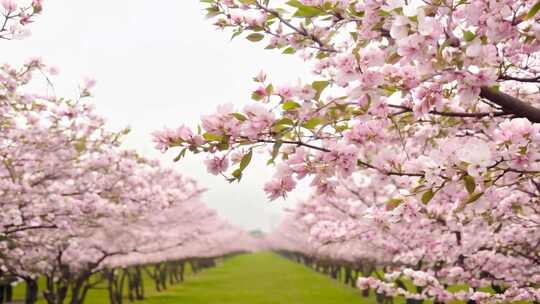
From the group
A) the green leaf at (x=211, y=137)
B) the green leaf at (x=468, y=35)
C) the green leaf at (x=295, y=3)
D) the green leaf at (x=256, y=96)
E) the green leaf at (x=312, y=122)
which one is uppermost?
the green leaf at (x=295, y=3)

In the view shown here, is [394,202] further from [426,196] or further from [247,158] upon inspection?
[247,158]

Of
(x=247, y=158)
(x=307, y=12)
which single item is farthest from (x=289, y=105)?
(x=307, y=12)

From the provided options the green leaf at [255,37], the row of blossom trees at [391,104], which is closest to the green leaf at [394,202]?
the row of blossom trees at [391,104]

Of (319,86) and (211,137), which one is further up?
(319,86)

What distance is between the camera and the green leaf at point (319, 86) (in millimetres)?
2482

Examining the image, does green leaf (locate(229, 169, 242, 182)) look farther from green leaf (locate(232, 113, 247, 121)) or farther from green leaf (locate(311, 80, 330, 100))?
green leaf (locate(311, 80, 330, 100))

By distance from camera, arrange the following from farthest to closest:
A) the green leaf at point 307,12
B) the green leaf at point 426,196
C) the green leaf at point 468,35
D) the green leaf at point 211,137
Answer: the green leaf at point 307,12 < the green leaf at point 211,137 < the green leaf at point 426,196 < the green leaf at point 468,35

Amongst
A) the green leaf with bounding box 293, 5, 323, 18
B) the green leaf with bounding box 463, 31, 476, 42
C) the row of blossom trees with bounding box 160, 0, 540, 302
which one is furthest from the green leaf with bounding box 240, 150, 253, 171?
the green leaf with bounding box 463, 31, 476, 42

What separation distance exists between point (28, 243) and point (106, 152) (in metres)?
2.20

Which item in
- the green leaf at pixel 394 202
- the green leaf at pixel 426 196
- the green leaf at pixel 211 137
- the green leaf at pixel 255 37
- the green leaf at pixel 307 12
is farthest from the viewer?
the green leaf at pixel 255 37

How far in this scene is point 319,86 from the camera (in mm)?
2506

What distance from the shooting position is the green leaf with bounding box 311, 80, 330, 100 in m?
2.48

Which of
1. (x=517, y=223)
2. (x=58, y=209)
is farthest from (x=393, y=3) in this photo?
(x=58, y=209)

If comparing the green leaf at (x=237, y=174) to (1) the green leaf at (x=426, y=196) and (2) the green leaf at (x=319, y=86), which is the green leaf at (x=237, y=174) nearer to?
(2) the green leaf at (x=319, y=86)
